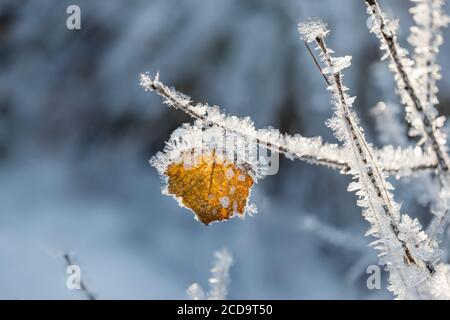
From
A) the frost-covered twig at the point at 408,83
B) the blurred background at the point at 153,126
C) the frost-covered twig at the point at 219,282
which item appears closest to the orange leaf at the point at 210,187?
the frost-covered twig at the point at 219,282

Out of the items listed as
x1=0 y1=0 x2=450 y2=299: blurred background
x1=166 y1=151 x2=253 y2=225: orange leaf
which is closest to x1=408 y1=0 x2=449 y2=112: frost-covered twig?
x1=166 y1=151 x2=253 y2=225: orange leaf

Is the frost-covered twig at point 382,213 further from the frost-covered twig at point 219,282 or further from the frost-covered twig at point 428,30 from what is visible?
the frost-covered twig at point 219,282

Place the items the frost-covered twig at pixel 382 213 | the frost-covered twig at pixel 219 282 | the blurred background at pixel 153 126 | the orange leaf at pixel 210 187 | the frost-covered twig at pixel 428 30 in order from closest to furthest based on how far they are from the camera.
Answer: the frost-covered twig at pixel 428 30
the frost-covered twig at pixel 382 213
the frost-covered twig at pixel 219 282
the orange leaf at pixel 210 187
the blurred background at pixel 153 126

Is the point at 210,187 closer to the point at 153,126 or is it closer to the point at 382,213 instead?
the point at 382,213

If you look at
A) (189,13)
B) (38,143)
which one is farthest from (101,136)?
(189,13)

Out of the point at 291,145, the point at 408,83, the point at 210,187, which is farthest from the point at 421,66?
the point at 210,187
